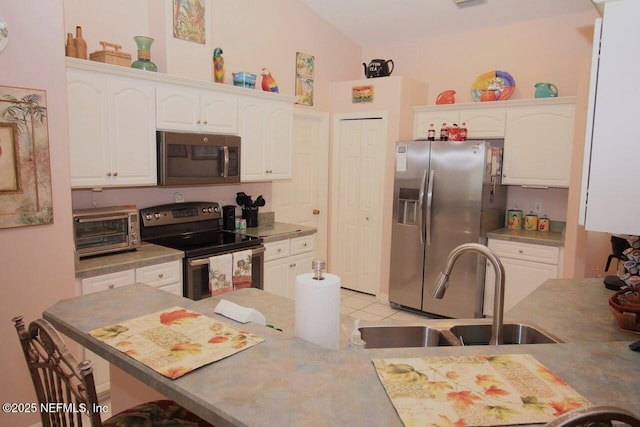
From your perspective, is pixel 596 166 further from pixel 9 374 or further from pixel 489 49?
pixel 489 49

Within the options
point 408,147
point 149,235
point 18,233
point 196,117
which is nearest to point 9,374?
point 18,233

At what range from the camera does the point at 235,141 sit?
3680mm

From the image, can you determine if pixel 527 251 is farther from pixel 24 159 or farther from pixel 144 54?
pixel 24 159

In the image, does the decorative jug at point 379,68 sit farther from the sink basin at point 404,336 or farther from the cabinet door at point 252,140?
the sink basin at point 404,336

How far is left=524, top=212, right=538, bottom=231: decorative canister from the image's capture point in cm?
433

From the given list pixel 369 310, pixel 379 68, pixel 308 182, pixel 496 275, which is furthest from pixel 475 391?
pixel 379 68

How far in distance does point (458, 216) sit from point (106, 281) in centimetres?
296

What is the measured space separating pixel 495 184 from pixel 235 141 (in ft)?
7.90

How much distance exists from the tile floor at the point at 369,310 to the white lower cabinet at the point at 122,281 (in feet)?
6.06

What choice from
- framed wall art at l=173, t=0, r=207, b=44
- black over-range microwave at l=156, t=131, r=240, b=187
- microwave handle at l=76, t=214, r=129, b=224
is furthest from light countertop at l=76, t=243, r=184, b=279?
framed wall art at l=173, t=0, r=207, b=44

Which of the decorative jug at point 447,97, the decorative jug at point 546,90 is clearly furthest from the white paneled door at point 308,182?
the decorative jug at point 546,90

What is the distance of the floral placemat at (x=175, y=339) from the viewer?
1.24 metres

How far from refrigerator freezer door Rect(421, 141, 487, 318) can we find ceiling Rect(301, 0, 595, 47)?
138 cm

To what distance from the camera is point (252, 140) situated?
3877 mm
